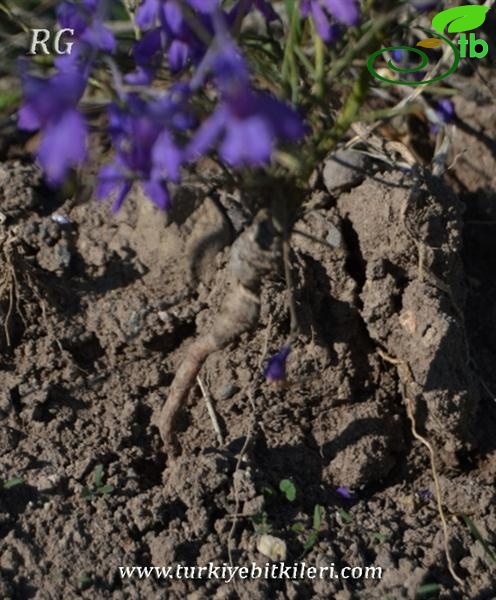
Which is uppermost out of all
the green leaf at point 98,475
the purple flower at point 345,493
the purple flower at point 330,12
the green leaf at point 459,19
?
the purple flower at point 330,12

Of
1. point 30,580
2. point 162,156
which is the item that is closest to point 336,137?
point 162,156

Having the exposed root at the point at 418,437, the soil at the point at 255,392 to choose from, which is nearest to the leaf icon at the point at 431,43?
the soil at the point at 255,392

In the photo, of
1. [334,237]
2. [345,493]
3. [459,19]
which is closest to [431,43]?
[459,19]

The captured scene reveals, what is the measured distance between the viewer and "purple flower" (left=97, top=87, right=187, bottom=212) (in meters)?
1.40

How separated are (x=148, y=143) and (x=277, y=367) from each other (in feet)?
2.74

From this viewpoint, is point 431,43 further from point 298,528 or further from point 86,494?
point 86,494

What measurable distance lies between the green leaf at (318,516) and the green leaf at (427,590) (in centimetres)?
24

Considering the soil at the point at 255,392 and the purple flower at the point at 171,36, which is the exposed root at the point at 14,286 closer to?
the soil at the point at 255,392

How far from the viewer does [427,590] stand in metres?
2.04

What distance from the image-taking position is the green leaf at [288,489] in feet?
7.11

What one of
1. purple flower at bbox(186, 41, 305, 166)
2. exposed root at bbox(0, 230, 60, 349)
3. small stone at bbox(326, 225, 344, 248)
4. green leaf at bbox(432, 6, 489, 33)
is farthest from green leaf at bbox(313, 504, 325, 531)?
green leaf at bbox(432, 6, 489, 33)

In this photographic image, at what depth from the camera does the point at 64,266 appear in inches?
95.9

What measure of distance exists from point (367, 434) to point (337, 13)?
1109 millimetres

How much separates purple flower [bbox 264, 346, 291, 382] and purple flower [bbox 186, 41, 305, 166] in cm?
88
